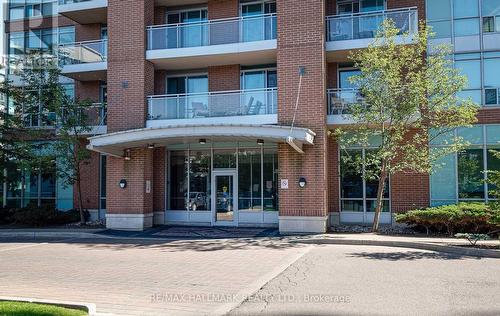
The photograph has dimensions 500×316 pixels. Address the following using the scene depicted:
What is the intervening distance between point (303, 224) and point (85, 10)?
13.4m

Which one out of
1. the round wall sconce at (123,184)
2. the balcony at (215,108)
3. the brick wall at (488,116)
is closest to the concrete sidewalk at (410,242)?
the balcony at (215,108)

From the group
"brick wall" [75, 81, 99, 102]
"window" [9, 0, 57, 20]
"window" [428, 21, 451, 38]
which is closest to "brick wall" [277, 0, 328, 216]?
"window" [428, 21, 451, 38]

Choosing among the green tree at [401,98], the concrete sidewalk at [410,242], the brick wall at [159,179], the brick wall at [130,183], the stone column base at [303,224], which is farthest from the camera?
the brick wall at [159,179]

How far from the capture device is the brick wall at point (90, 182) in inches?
846

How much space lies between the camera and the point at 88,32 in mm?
22438

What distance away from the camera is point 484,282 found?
8.60 meters

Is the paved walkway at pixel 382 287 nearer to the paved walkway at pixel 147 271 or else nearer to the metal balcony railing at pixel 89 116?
the paved walkway at pixel 147 271

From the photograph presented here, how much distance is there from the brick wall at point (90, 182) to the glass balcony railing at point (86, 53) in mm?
3639

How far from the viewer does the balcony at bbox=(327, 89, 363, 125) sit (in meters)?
17.7

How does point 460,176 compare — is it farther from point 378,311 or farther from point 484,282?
point 378,311

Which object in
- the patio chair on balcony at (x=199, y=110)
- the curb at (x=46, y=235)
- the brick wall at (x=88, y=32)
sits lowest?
the curb at (x=46, y=235)

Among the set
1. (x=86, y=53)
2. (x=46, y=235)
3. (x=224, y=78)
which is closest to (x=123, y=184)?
(x=46, y=235)

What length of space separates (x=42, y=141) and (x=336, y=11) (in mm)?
14559

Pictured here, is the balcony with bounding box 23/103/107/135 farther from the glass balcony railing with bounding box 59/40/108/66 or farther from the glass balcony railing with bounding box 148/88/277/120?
the glass balcony railing with bounding box 148/88/277/120
